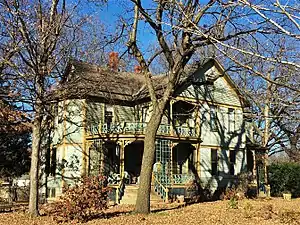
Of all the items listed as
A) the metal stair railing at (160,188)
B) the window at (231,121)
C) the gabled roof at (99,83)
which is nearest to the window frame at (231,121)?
the window at (231,121)

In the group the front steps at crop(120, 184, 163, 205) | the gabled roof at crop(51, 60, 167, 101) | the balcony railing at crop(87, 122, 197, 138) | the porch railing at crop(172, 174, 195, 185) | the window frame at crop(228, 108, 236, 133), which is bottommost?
the front steps at crop(120, 184, 163, 205)

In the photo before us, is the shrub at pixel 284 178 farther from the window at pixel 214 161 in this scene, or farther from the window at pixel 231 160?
the window at pixel 214 161

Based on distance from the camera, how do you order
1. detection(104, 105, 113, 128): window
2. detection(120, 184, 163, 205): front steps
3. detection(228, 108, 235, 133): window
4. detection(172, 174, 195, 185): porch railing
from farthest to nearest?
detection(228, 108, 235, 133): window, detection(104, 105, 113, 128): window, detection(172, 174, 195, 185): porch railing, detection(120, 184, 163, 205): front steps

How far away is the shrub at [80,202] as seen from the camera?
596 inches

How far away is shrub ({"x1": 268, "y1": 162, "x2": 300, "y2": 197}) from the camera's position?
32375 millimetres

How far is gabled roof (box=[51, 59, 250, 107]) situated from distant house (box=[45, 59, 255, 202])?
0.07m

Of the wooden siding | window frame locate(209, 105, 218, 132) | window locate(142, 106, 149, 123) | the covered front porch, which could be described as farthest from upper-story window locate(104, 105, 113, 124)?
window frame locate(209, 105, 218, 132)

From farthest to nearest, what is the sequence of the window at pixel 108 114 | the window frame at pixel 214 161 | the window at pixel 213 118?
the window at pixel 213 118, the window frame at pixel 214 161, the window at pixel 108 114

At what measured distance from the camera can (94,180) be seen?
1603 centimetres

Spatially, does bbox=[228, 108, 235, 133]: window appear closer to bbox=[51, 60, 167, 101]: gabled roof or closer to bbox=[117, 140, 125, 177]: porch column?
bbox=[51, 60, 167, 101]: gabled roof

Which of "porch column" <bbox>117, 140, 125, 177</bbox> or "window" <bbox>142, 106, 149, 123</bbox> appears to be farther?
"window" <bbox>142, 106, 149, 123</bbox>

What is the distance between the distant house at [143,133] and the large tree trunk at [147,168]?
5.89 metres

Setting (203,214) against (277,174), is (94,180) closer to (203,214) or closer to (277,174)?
(203,214)

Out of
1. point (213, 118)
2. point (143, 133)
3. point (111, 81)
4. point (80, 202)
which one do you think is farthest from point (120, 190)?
point (213, 118)
